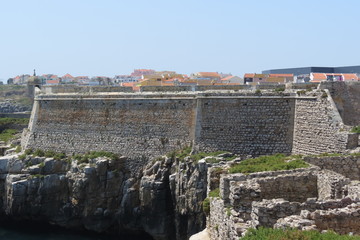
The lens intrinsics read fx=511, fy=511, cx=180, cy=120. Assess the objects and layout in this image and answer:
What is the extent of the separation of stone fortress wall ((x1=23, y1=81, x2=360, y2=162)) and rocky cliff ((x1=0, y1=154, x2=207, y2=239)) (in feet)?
4.97

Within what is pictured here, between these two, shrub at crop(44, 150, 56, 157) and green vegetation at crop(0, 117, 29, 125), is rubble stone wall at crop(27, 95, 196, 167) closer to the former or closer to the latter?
shrub at crop(44, 150, 56, 157)

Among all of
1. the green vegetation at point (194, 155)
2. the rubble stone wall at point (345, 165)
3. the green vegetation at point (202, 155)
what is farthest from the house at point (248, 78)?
the rubble stone wall at point (345, 165)

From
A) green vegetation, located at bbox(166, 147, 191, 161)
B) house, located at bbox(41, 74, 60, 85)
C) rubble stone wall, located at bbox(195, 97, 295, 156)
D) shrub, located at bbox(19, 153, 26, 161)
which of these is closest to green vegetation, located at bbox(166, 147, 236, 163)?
green vegetation, located at bbox(166, 147, 191, 161)

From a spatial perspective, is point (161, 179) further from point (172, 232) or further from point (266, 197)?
point (266, 197)

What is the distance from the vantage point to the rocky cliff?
1093 inches

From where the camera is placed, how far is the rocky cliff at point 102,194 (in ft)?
91.0

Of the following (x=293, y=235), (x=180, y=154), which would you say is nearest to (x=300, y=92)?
(x=180, y=154)

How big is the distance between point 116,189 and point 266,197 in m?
19.2

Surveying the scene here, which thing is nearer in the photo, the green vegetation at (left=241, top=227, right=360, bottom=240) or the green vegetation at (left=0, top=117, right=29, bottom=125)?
Answer: the green vegetation at (left=241, top=227, right=360, bottom=240)

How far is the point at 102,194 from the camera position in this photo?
31.5 meters

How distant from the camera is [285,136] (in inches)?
1013

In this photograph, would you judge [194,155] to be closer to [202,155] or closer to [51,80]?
[202,155]

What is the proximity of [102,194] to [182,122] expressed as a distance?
6.91 meters

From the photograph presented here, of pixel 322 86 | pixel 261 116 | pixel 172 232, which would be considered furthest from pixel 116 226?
pixel 322 86
